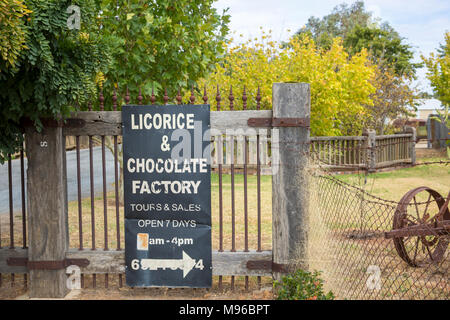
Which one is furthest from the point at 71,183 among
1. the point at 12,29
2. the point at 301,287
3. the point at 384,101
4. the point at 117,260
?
the point at 384,101

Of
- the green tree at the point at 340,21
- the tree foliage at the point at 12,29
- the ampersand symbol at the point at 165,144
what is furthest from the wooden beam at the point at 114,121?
the green tree at the point at 340,21

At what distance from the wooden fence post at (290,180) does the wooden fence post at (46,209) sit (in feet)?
7.36

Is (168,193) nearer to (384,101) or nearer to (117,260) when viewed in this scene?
(117,260)

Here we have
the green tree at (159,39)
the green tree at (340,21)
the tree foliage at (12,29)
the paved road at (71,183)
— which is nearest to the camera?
the tree foliage at (12,29)

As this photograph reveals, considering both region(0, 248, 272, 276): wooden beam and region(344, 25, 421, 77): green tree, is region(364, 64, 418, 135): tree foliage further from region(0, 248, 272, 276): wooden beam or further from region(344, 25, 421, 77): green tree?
region(0, 248, 272, 276): wooden beam

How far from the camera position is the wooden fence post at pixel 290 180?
4.66 m

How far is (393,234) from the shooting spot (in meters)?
4.90

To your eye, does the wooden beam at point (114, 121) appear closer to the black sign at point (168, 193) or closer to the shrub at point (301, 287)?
the black sign at point (168, 193)

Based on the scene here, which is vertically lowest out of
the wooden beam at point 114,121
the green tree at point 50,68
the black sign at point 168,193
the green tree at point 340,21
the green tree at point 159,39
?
the black sign at point 168,193

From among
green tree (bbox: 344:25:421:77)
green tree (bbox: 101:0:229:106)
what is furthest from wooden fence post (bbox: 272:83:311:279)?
green tree (bbox: 344:25:421:77)

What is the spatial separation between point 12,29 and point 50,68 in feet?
1.51

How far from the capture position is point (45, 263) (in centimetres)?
492
